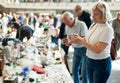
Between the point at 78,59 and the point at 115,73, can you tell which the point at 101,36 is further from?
the point at 115,73

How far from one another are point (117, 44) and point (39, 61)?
3799mm

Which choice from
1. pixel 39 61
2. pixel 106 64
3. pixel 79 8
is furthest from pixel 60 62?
pixel 79 8

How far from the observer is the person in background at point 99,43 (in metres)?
2.54

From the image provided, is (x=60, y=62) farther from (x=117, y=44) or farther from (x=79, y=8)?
(x=117, y=44)

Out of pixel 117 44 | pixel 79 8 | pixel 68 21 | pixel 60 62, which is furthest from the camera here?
pixel 117 44

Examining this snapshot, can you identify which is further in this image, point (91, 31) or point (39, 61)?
point (39, 61)

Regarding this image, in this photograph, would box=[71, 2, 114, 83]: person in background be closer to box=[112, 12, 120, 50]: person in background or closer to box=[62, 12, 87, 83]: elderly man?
box=[62, 12, 87, 83]: elderly man

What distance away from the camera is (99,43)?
8.37 ft

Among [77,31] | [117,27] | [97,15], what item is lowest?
[117,27]

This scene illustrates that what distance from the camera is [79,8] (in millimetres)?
4785

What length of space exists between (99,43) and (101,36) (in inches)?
2.6

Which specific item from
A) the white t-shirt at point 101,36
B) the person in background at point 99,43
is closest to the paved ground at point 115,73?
the person in background at point 99,43

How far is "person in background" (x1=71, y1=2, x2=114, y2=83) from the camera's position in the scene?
2.54 meters

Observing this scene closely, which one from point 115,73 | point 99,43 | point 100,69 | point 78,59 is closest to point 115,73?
point 115,73
